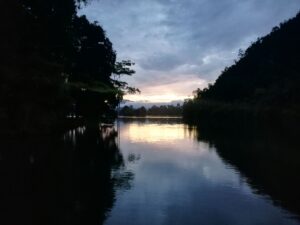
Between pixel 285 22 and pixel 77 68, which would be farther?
pixel 285 22

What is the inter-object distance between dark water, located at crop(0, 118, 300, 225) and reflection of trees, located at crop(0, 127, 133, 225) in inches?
1.1

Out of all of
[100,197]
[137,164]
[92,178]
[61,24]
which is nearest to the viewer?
[100,197]

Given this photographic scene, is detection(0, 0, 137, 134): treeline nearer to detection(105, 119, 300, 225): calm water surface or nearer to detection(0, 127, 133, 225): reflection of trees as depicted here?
detection(0, 127, 133, 225): reflection of trees

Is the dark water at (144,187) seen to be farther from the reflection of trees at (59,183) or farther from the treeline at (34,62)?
the treeline at (34,62)

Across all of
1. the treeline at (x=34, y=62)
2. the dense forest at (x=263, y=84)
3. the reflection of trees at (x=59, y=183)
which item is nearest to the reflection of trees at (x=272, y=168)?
the reflection of trees at (x=59, y=183)

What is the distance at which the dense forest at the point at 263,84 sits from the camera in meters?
82.6

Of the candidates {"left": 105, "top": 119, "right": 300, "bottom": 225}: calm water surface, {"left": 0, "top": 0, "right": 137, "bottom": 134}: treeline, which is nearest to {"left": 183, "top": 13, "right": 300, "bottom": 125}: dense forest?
{"left": 0, "top": 0, "right": 137, "bottom": 134}: treeline

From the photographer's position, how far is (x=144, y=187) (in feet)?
59.7

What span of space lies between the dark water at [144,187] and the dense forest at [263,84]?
51.5m

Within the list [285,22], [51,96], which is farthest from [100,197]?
[285,22]

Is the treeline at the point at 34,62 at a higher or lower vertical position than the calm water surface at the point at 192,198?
higher

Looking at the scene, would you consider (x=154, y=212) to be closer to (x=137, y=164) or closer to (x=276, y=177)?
(x=276, y=177)

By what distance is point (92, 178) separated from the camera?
1983 cm

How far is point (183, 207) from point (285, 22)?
12550cm
